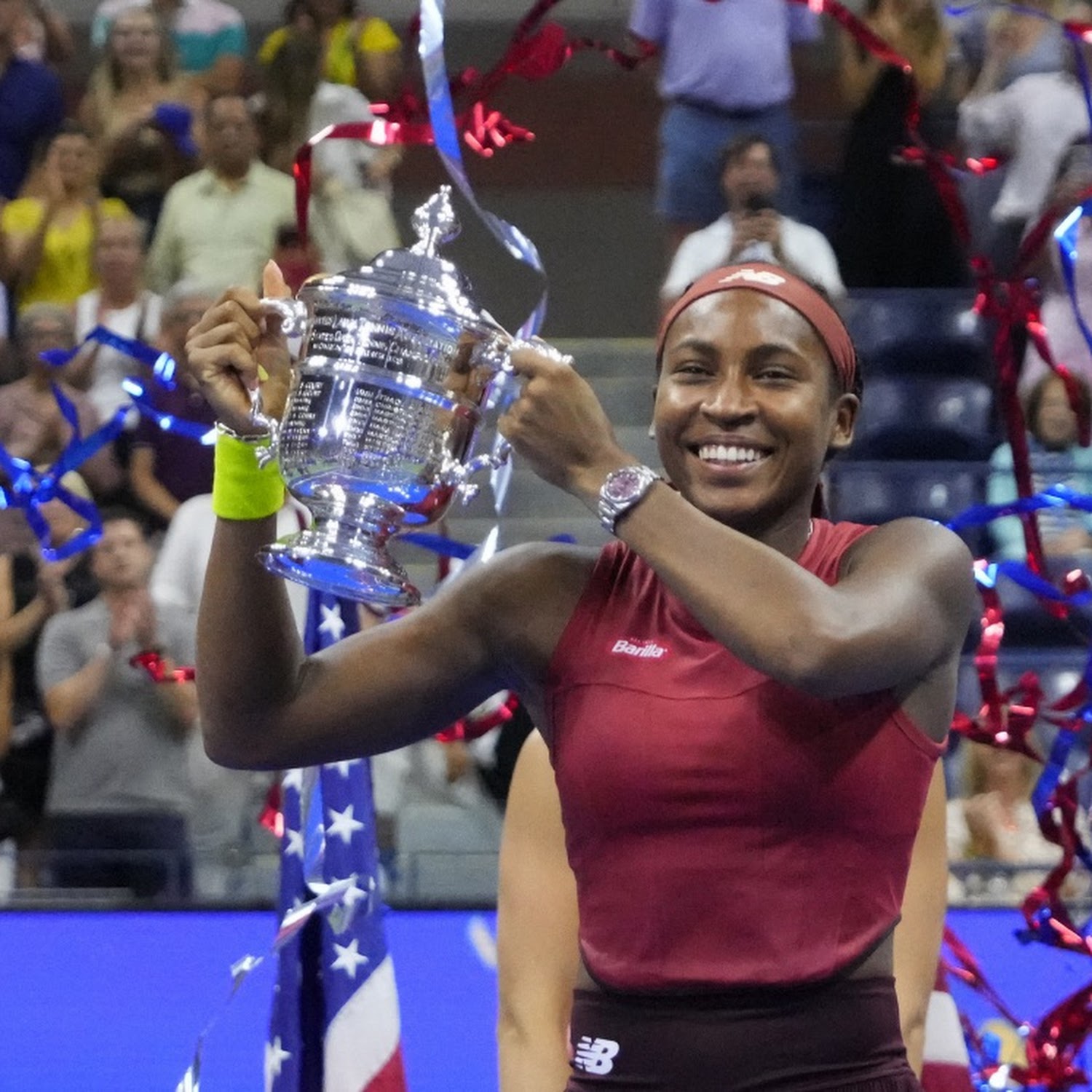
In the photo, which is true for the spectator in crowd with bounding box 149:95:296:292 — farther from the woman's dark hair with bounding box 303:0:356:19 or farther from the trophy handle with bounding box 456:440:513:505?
the trophy handle with bounding box 456:440:513:505

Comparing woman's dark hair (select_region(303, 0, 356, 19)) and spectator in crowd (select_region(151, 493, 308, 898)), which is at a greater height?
woman's dark hair (select_region(303, 0, 356, 19))

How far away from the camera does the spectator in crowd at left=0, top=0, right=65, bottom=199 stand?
21.6ft

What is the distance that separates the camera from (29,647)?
4969 millimetres

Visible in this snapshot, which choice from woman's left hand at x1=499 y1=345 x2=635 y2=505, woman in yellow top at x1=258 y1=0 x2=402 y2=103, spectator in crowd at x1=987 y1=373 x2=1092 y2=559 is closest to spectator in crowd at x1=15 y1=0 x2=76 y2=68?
woman in yellow top at x1=258 y1=0 x2=402 y2=103

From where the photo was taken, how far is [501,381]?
172 centimetres

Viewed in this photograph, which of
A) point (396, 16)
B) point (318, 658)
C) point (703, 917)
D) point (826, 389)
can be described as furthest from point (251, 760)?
point (396, 16)

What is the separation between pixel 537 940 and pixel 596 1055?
597 mm

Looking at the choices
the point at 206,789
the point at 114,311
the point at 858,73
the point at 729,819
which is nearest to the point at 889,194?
the point at 858,73

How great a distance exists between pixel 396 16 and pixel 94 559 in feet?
12.6

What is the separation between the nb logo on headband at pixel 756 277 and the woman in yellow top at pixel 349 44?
440cm

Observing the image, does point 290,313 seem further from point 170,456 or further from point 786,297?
point 170,456

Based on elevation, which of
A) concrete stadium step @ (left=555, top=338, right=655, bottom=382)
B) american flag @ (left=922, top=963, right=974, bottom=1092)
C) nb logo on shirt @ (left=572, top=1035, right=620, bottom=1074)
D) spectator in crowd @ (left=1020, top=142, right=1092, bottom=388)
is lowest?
nb logo on shirt @ (left=572, top=1035, right=620, bottom=1074)

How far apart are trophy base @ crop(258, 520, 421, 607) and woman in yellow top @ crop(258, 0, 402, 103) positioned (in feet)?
14.8

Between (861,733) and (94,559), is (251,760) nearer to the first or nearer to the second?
(861,733)
